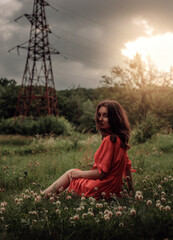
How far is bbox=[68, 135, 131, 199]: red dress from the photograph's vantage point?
9.66 feet

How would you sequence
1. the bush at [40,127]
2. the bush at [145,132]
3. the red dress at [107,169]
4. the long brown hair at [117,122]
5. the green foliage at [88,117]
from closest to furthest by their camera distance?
the red dress at [107,169] → the long brown hair at [117,122] → the bush at [145,132] → the bush at [40,127] → the green foliage at [88,117]

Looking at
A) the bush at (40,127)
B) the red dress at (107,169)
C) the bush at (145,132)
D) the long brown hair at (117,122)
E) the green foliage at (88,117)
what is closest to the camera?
the red dress at (107,169)

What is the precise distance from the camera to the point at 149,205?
236 centimetres

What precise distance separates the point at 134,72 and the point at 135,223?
2495cm

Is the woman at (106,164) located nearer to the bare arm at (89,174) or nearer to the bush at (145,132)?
the bare arm at (89,174)

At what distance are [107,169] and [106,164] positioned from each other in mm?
66

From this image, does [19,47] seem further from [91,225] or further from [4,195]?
[91,225]

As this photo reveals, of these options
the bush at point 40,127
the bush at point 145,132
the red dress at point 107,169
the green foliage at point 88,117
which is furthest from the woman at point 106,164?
the green foliage at point 88,117

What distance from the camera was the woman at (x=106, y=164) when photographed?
2975 mm

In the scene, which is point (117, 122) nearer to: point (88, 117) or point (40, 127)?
point (40, 127)

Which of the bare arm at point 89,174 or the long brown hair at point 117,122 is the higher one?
the long brown hair at point 117,122

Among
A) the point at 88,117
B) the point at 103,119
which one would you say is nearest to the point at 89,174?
the point at 103,119

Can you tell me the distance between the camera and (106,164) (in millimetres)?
2916

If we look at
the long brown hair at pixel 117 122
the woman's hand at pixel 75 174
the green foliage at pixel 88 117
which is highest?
the long brown hair at pixel 117 122
